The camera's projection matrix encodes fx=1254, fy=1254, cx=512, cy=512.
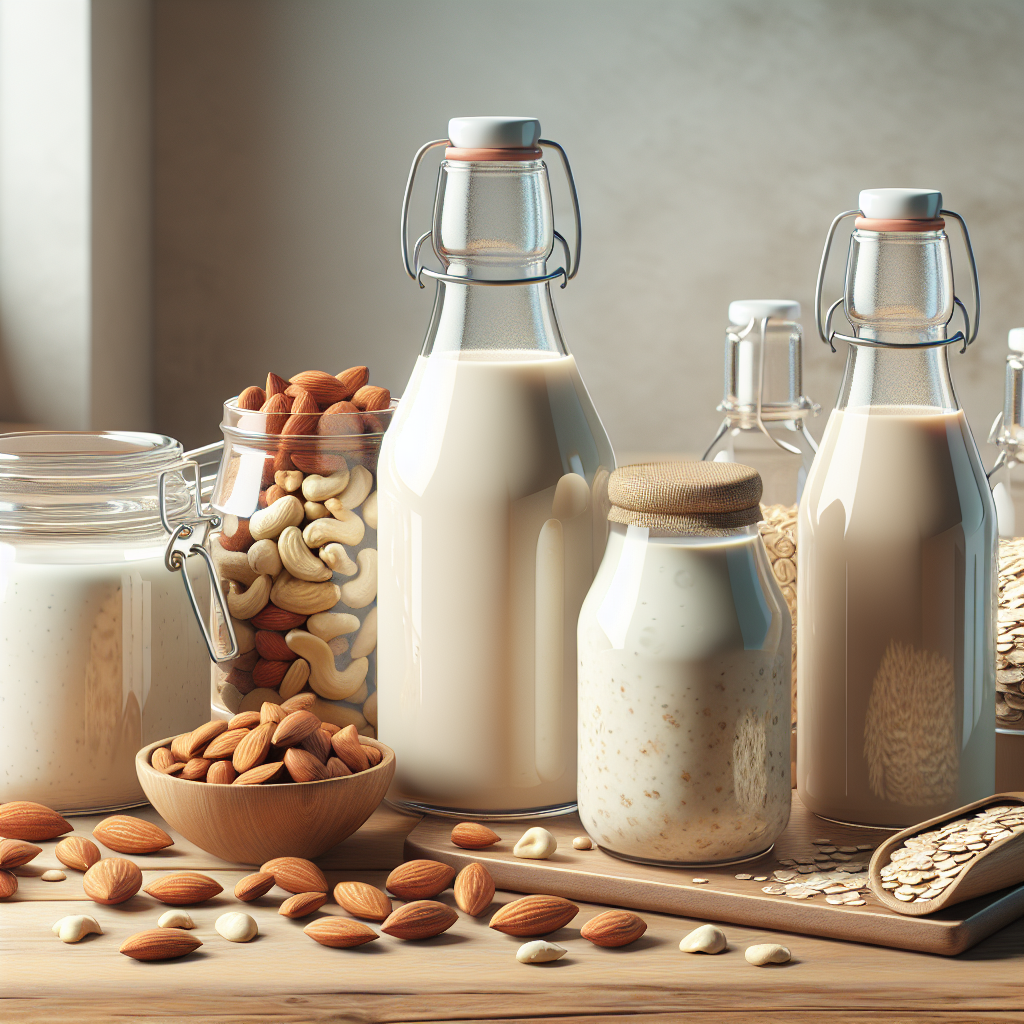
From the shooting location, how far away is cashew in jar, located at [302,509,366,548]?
2.49 ft

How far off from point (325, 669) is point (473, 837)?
0.55 feet

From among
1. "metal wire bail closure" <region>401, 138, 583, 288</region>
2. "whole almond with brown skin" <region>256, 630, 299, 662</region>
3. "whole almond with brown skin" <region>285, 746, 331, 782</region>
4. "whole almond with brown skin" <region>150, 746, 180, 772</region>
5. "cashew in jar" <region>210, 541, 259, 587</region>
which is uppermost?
"metal wire bail closure" <region>401, 138, 583, 288</region>

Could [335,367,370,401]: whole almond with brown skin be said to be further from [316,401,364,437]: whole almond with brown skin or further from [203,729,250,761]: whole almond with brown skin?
[203,729,250,761]: whole almond with brown skin

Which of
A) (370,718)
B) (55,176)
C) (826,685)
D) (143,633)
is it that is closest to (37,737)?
(143,633)

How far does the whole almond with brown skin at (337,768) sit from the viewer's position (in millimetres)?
628

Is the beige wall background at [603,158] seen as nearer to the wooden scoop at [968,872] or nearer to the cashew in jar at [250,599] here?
the cashew in jar at [250,599]

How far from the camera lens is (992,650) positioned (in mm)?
665

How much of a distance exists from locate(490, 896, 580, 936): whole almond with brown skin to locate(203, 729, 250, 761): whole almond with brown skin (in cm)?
16

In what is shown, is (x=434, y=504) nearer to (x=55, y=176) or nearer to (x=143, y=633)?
(x=143, y=633)

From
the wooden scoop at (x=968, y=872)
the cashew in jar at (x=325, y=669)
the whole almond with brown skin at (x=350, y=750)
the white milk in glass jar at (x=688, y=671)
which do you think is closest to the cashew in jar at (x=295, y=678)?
the cashew in jar at (x=325, y=669)

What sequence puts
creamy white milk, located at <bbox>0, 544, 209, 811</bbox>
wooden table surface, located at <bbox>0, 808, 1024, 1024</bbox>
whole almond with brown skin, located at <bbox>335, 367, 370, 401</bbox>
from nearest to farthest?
wooden table surface, located at <bbox>0, 808, 1024, 1024</bbox>, creamy white milk, located at <bbox>0, 544, 209, 811</bbox>, whole almond with brown skin, located at <bbox>335, 367, 370, 401</bbox>

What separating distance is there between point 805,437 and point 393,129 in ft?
7.46

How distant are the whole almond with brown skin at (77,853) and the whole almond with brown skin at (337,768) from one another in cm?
13

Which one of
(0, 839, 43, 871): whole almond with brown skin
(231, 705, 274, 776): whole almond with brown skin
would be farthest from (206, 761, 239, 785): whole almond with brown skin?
(0, 839, 43, 871): whole almond with brown skin
